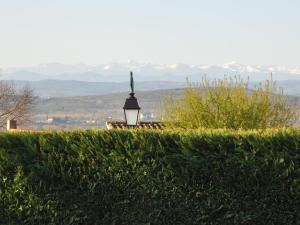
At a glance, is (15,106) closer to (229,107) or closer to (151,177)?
(229,107)

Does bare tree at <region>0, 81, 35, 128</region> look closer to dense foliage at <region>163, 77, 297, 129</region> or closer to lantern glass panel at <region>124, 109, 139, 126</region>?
dense foliage at <region>163, 77, 297, 129</region>

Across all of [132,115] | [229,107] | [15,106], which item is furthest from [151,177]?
[15,106]

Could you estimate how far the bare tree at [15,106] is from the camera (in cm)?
7081

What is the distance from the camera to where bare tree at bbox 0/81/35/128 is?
70812 millimetres

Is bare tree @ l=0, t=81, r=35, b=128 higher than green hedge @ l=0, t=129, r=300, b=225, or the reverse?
green hedge @ l=0, t=129, r=300, b=225

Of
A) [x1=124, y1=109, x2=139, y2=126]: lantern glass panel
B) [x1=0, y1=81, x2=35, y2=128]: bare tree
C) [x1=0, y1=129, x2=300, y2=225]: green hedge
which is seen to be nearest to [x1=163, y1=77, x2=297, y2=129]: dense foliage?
[x1=124, y1=109, x2=139, y2=126]: lantern glass panel

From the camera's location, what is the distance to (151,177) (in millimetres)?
10570

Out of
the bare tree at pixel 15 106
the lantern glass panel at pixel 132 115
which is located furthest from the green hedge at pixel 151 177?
the bare tree at pixel 15 106

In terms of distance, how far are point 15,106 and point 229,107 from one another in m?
55.2

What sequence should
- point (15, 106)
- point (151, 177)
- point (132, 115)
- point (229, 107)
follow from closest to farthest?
point (151, 177) → point (132, 115) → point (229, 107) → point (15, 106)

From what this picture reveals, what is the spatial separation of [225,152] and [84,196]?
7.71ft

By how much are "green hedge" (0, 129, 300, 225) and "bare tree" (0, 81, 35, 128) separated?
57911mm

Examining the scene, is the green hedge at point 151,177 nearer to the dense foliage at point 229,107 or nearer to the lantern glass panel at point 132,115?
the lantern glass panel at point 132,115

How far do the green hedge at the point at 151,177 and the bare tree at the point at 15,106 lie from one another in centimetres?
5791
